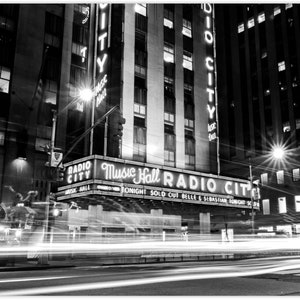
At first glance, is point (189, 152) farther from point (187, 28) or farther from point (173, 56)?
point (187, 28)

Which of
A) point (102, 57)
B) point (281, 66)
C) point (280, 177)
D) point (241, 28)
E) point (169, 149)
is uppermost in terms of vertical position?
point (241, 28)

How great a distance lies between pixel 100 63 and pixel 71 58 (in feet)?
35.1

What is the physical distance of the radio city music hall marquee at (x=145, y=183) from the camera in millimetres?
24547

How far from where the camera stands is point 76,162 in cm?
2627

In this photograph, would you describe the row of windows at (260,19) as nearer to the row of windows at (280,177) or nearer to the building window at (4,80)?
the row of windows at (280,177)

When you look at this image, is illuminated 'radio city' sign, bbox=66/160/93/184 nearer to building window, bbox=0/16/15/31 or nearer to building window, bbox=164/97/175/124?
building window, bbox=164/97/175/124

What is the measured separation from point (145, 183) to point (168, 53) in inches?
619

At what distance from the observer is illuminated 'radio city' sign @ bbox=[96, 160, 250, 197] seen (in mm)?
25000

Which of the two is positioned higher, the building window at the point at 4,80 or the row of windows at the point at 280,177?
the building window at the point at 4,80

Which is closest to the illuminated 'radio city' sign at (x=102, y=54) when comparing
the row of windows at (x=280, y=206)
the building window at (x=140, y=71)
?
the building window at (x=140, y=71)

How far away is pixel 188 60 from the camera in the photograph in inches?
1526

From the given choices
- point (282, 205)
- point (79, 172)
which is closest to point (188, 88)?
point (79, 172)

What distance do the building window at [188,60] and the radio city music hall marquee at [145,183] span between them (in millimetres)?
12983

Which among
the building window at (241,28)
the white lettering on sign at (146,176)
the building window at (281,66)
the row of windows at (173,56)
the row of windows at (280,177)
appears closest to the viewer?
the white lettering on sign at (146,176)
